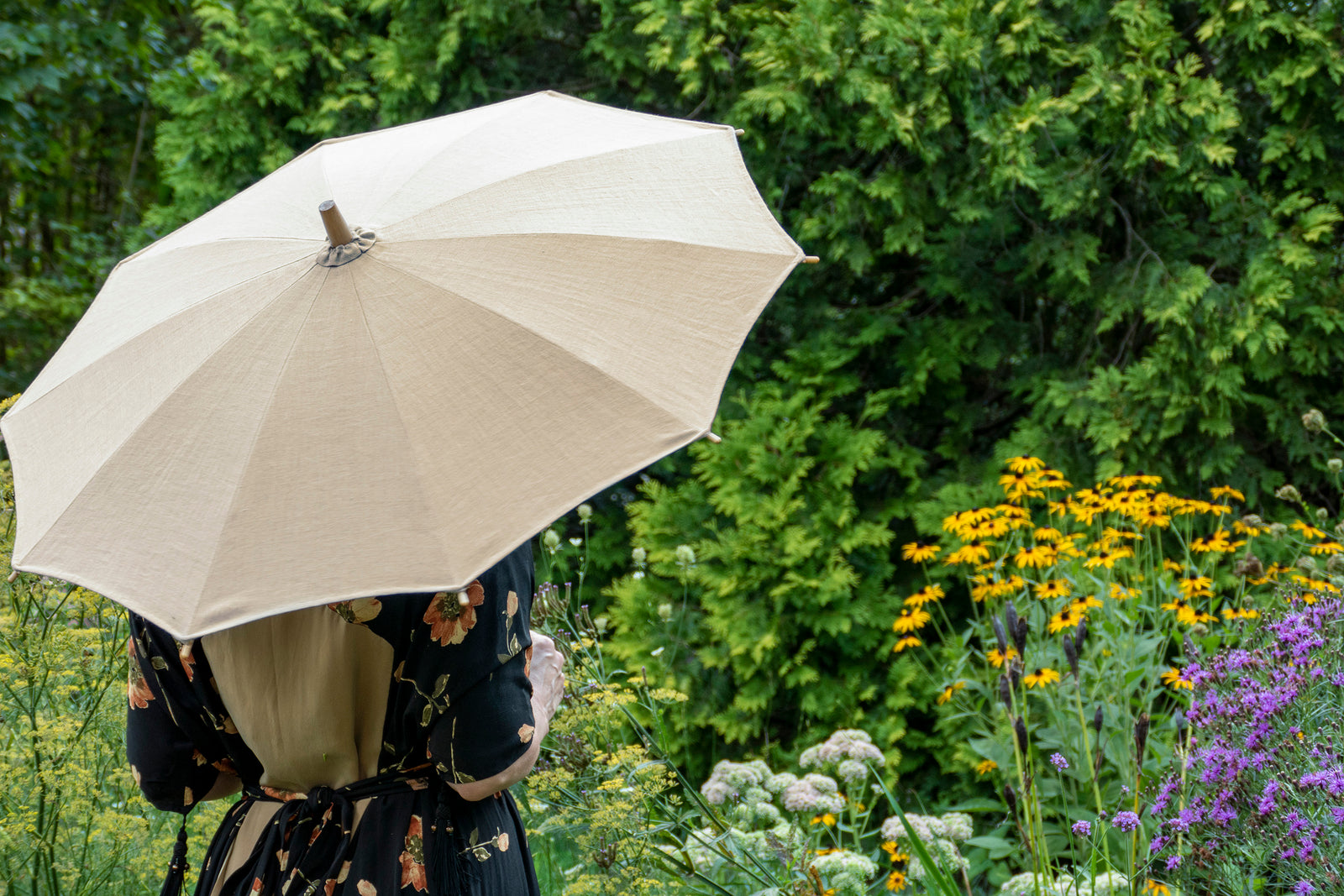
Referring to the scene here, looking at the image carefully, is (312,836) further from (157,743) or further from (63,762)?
(63,762)

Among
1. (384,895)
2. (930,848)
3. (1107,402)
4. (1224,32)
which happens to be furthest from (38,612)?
(1224,32)

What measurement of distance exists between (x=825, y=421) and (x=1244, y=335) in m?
1.62

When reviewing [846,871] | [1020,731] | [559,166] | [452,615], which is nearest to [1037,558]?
[846,871]

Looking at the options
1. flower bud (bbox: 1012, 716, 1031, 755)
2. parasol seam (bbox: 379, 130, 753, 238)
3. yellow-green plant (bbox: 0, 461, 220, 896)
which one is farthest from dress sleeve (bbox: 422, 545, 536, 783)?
yellow-green plant (bbox: 0, 461, 220, 896)

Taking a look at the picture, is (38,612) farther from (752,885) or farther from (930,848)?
(930,848)

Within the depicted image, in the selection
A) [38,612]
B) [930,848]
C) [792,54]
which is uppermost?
[792,54]

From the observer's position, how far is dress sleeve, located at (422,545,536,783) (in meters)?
1.32

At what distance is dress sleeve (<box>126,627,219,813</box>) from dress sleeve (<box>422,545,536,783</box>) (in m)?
0.38

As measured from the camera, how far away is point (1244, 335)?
373 centimetres

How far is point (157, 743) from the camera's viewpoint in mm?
1491

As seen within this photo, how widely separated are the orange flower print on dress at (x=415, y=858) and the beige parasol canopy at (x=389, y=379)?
1.57 ft

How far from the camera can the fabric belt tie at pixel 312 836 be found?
1.43 meters

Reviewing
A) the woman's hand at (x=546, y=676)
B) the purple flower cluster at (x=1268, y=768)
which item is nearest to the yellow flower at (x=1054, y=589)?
the purple flower cluster at (x=1268, y=768)

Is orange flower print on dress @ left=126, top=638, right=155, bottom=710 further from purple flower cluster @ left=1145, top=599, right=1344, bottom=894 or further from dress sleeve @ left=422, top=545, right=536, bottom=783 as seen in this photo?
purple flower cluster @ left=1145, top=599, right=1344, bottom=894
